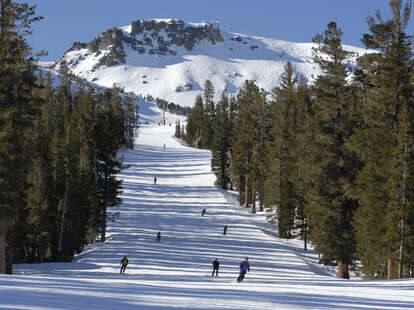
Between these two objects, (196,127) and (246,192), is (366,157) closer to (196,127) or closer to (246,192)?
(246,192)

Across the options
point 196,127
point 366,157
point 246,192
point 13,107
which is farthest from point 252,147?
point 196,127

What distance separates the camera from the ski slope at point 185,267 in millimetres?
12094

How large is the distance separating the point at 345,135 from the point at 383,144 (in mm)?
3154

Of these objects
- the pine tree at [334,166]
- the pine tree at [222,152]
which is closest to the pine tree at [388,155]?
the pine tree at [334,166]

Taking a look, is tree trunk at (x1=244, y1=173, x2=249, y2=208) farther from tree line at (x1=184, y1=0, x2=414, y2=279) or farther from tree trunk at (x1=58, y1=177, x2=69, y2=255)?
tree trunk at (x1=58, y1=177, x2=69, y2=255)

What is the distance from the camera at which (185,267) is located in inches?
A: 1110

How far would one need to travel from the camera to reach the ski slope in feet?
39.7

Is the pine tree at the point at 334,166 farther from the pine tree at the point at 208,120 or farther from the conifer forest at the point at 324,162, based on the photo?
the pine tree at the point at 208,120

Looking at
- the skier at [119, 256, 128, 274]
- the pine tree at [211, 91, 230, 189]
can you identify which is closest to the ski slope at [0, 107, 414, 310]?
the skier at [119, 256, 128, 274]

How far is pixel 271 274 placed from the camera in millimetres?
26406

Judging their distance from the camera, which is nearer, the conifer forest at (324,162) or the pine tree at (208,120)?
the conifer forest at (324,162)

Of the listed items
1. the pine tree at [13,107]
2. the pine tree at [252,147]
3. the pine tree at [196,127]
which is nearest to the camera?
the pine tree at [13,107]

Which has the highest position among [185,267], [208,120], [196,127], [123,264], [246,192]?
[208,120]

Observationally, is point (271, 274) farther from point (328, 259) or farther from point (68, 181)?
point (68, 181)
